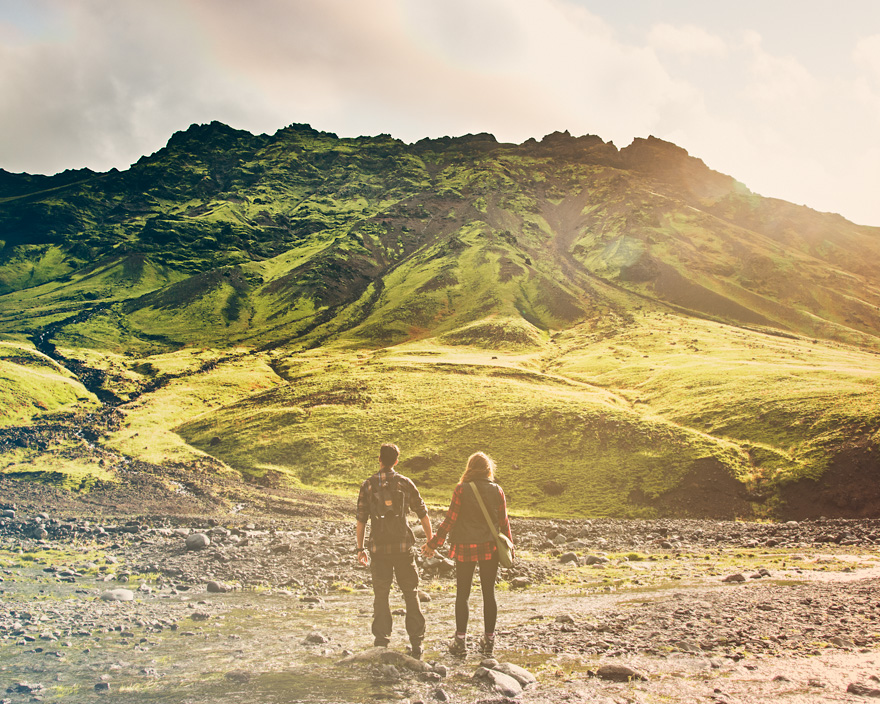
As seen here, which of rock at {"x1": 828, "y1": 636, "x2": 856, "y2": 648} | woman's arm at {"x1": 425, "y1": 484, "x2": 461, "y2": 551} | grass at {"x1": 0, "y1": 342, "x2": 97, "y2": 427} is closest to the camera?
woman's arm at {"x1": 425, "y1": 484, "x2": 461, "y2": 551}

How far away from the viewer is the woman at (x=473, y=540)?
12680 millimetres

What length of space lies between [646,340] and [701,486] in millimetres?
86790

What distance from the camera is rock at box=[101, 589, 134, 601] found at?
19.5 meters

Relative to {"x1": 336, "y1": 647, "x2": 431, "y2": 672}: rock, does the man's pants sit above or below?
above

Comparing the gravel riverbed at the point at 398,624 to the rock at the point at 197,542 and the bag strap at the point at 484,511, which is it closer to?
the rock at the point at 197,542

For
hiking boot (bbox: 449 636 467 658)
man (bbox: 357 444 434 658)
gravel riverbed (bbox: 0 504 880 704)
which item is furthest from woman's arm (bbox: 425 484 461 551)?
gravel riverbed (bbox: 0 504 880 704)

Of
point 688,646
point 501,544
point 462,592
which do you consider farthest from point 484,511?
point 688,646

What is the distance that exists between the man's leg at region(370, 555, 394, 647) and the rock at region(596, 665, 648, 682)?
4939 millimetres

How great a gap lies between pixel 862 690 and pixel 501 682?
23.5ft

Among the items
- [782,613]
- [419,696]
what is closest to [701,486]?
[782,613]

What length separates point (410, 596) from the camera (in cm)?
1262

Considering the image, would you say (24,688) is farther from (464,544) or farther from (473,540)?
(473,540)

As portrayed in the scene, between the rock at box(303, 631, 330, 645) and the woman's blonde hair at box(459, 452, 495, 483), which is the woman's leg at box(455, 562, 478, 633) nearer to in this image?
the woman's blonde hair at box(459, 452, 495, 483)

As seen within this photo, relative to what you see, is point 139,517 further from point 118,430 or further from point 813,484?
point 813,484
